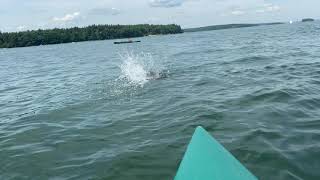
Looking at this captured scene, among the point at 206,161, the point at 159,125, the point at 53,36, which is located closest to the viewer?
the point at 206,161

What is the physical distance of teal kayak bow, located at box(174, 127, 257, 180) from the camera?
415 centimetres

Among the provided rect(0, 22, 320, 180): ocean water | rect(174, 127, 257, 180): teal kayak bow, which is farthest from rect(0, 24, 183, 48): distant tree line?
rect(174, 127, 257, 180): teal kayak bow

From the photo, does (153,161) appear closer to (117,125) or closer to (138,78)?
(117,125)

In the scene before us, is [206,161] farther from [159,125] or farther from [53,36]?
[53,36]

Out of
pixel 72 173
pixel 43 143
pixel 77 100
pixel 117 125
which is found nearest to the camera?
pixel 72 173

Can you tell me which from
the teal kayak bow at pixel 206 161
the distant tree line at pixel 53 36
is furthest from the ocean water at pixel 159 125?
the distant tree line at pixel 53 36

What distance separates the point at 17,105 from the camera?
18.9 metres

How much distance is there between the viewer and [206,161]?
4191mm

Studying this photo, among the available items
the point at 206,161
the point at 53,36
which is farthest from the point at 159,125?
the point at 53,36

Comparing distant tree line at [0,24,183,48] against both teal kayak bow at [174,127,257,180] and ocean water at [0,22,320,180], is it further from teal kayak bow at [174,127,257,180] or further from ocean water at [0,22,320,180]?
teal kayak bow at [174,127,257,180]

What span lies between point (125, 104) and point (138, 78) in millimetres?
6748

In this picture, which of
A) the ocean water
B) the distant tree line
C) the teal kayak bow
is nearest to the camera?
the teal kayak bow

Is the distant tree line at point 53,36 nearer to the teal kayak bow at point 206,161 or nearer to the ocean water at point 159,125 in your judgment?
the ocean water at point 159,125

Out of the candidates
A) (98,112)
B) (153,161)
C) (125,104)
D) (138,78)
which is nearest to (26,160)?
(153,161)
